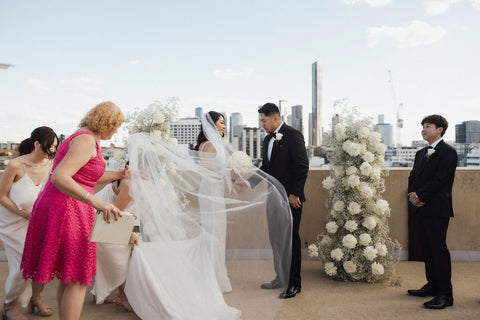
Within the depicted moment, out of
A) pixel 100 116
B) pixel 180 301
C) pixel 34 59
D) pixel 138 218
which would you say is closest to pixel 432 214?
pixel 180 301

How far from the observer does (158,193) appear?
10.4 feet

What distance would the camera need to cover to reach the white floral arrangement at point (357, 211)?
15.5ft

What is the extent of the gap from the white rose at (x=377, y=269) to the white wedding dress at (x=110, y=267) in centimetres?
288

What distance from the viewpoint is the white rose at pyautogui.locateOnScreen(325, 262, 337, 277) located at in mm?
4789

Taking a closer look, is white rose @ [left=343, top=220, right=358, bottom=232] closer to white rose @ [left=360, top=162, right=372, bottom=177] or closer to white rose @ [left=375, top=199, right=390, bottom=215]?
white rose @ [left=375, top=199, right=390, bottom=215]

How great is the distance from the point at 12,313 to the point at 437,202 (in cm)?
435

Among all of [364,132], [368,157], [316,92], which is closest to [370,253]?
[368,157]

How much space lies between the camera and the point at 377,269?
4586 mm

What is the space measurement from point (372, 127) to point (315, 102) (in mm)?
90448

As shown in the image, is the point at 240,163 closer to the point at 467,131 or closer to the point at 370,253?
the point at 370,253

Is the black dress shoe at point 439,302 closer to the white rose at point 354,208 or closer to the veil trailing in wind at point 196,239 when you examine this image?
the white rose at point 354,208

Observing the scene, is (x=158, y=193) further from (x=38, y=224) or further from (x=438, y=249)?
(x=438, y=249)

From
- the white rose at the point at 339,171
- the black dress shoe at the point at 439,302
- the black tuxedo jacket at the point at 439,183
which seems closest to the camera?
the black dress shoe at the point at 439,302

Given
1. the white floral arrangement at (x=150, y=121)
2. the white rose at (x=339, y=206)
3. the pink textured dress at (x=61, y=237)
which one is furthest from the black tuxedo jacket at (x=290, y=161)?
the pink textured dress at (x=61, y=237)
